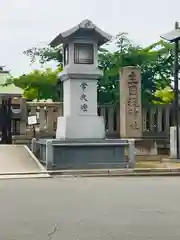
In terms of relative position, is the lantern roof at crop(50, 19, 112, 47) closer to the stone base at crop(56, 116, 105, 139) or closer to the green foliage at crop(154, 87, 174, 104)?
the stone base at crop(56, 116, 105, 139)

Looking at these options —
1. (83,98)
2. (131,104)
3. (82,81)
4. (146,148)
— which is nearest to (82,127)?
(83,98)

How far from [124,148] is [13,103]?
10.00 metres

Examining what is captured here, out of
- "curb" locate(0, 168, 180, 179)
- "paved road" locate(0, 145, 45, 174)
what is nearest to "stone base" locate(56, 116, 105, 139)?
"paved road" locate(0, 145, 45, 174)

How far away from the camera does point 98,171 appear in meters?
16.5

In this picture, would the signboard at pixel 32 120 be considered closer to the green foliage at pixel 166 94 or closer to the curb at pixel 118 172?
the curb at pixel 118 172

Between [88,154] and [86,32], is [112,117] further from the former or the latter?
[88,154]

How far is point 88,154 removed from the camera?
17469 mm

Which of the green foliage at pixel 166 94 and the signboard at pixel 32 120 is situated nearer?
the signboard at pixel 32 120

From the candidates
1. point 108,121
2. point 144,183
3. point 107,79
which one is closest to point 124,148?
point 144,183

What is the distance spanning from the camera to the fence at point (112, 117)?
24172mm

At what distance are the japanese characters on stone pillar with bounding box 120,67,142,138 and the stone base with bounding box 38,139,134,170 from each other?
140 inches

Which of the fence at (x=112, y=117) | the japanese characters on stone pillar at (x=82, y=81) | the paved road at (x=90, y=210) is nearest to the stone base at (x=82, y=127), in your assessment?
the japanese characters on stone pillar at (x=82, y=81)

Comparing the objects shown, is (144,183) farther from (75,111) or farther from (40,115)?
(40,115)

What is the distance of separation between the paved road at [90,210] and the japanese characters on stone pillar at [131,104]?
7.22m
